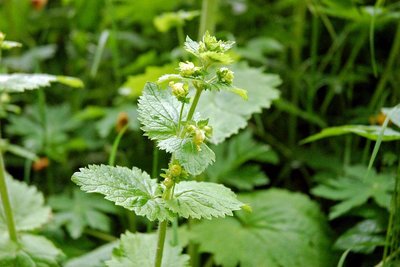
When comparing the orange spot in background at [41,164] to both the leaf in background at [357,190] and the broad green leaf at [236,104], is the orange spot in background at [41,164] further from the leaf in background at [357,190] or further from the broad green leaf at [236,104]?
the leaf in background at [357,190]

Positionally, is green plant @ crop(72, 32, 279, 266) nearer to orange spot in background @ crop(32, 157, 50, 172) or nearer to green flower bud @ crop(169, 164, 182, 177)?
green flower bud @ crop(169, 164, 182, 177)

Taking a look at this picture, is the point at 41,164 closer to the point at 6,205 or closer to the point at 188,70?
the point at 6,205

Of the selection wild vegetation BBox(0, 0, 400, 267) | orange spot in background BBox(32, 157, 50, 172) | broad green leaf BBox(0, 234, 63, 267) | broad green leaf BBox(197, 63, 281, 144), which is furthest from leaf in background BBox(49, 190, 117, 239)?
broad green leaf BBox(197, 63, 281, 144)

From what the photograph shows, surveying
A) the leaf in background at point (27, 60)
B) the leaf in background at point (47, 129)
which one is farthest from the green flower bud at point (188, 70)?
the leaf in background at point (27, 60)

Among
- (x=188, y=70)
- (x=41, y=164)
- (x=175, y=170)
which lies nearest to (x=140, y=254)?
(x=175, y=170)

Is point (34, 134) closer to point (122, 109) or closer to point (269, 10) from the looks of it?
point (122, 109)
